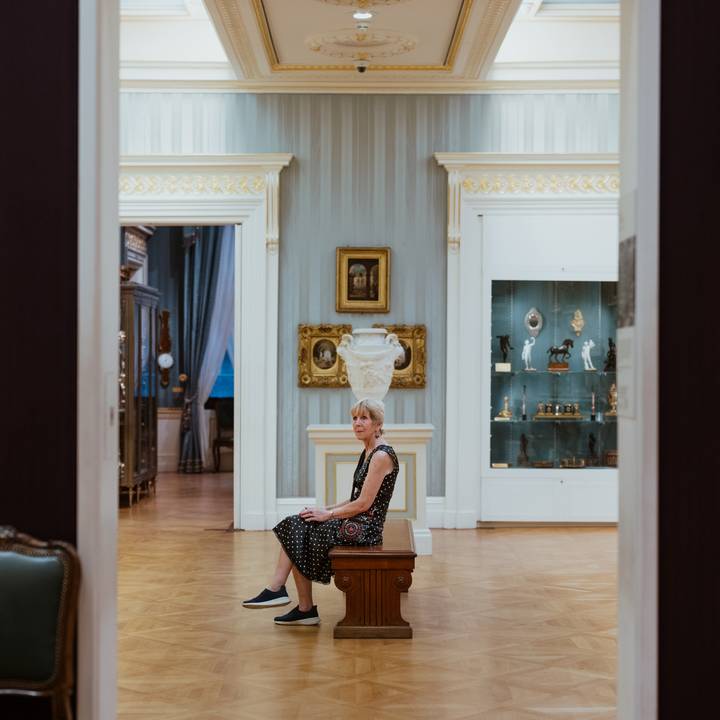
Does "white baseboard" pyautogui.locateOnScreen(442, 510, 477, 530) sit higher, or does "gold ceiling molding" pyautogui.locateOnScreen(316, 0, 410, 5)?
"gold ceiling molding" pyautogui.locateOnScreen(316, 0, 410, 5)

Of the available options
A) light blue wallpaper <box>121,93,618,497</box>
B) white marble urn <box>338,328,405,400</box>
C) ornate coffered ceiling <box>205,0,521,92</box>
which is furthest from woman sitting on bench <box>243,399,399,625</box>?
light blue wallpaper <box>121,93,618,497</box>

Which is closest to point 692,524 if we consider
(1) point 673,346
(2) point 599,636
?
(1) point 673,346

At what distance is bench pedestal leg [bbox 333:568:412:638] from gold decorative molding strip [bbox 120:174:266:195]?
5.23 metres

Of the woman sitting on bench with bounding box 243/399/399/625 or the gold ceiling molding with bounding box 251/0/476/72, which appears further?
the gold ceiling molding with bounding box 251/0/476/72

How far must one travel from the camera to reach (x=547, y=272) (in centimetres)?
1091

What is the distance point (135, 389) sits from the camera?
12359 millimetres

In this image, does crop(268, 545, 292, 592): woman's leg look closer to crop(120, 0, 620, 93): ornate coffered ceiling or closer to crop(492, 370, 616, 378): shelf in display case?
crop(492, 370, 616, 378): shelf in display case

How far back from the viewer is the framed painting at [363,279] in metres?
10.7

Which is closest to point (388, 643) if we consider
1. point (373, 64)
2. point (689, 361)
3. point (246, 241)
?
point (689, 361)

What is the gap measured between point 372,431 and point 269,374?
4052mm

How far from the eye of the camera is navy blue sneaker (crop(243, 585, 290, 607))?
7.15 metres

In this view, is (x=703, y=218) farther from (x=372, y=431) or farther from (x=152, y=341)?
(x=152, y=341)

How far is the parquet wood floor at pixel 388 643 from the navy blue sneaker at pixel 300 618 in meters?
0.07
